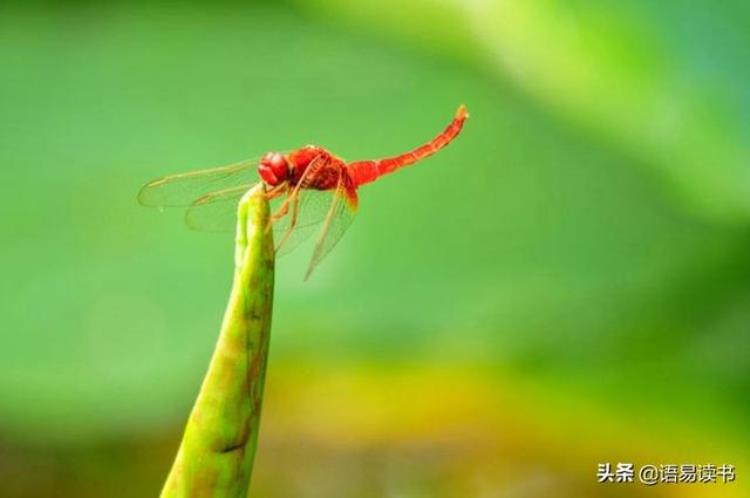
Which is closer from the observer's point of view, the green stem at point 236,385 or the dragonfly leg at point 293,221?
the green stem at point 236,385

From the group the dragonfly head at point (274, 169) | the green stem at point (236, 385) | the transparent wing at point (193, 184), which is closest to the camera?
the green stem at point (236, 385)

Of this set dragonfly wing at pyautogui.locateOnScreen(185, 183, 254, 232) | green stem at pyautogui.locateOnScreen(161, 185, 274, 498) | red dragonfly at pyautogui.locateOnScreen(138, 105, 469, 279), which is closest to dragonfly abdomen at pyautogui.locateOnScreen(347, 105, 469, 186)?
red dragonfly at pyautogui.locateOnScreen(138, 105, 469, 279)

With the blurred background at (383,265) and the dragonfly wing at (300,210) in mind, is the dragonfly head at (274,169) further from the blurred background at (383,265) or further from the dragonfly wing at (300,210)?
the blurred background at (383,265)

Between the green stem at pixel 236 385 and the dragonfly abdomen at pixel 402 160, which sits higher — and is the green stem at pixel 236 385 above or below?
below

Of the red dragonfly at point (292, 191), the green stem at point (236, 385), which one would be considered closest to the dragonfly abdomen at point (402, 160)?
the red dragonfly at point (292, 191)

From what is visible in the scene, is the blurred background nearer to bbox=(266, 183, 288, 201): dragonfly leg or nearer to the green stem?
bbox=(266, 183, 288, 201): dragonfly leg
